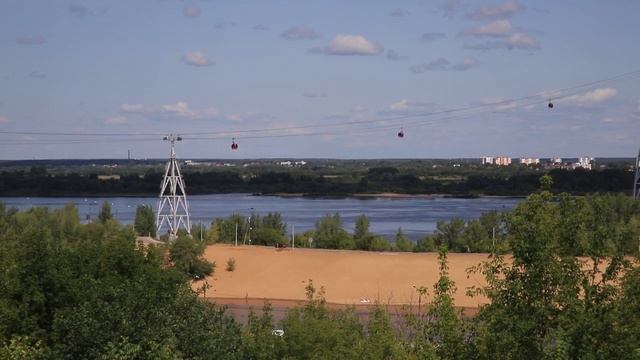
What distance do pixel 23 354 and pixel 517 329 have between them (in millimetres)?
5467

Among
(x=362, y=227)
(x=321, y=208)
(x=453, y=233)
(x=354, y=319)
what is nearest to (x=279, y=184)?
(x=321, y=208)

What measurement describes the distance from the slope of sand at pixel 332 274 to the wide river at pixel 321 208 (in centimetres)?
1096

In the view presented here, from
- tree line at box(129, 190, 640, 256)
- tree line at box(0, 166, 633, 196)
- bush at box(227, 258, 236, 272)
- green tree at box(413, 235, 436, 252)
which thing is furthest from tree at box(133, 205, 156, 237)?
tree line at box(0, 166, 633, 196)

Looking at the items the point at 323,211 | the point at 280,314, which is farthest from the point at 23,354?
the point at 323,211

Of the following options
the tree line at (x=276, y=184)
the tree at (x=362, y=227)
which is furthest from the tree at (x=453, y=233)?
the tree line at (x=276, y=184)

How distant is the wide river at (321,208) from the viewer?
60213mm

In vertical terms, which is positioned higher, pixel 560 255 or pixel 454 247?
pixel 560 255

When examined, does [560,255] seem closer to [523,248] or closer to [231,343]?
[523,248]

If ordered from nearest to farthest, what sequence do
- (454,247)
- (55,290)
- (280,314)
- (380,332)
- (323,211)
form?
(380,332) < (55,290) < (280,314) < (454,247) < (323,211)

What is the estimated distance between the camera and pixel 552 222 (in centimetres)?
840

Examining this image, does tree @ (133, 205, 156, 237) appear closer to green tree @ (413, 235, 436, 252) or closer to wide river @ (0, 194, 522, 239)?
wide river @ (0, 194, 522, 239)

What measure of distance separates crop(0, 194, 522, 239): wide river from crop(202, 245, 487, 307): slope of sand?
1096 cm

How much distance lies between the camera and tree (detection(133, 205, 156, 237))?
155 ft

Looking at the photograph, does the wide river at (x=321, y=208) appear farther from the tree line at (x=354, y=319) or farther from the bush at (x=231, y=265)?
the tree line at (x=354, y=319)
